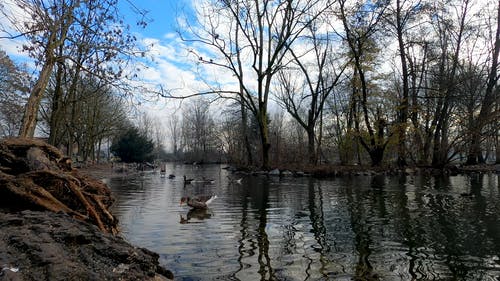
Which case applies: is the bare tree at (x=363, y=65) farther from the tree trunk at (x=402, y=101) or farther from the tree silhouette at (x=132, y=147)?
the tree silhouette at (x=132, y=147)

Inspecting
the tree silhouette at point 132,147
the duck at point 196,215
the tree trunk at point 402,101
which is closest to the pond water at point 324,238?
the duck at point 196,215

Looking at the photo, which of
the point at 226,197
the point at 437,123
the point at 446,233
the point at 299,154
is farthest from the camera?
the point at 299,154

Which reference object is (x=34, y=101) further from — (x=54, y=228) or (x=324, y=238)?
(x=324, y=238)

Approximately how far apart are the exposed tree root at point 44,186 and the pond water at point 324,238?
130cm

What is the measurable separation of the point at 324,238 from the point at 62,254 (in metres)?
5.29

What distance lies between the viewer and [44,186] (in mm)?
5945

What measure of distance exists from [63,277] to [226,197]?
1241 cm

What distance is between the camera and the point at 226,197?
1536 cm

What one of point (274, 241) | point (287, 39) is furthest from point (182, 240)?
point (287, 39)

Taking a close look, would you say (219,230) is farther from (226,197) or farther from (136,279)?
(226,197)

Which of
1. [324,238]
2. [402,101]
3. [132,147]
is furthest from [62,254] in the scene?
[132,147]

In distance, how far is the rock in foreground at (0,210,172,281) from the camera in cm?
307

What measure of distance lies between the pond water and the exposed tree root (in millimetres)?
1303

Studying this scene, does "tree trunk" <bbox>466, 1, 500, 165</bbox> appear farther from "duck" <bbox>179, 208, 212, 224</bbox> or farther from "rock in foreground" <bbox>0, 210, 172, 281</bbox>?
"rock in foreground" <bbox>0, 210, 172, 281</bbox>
